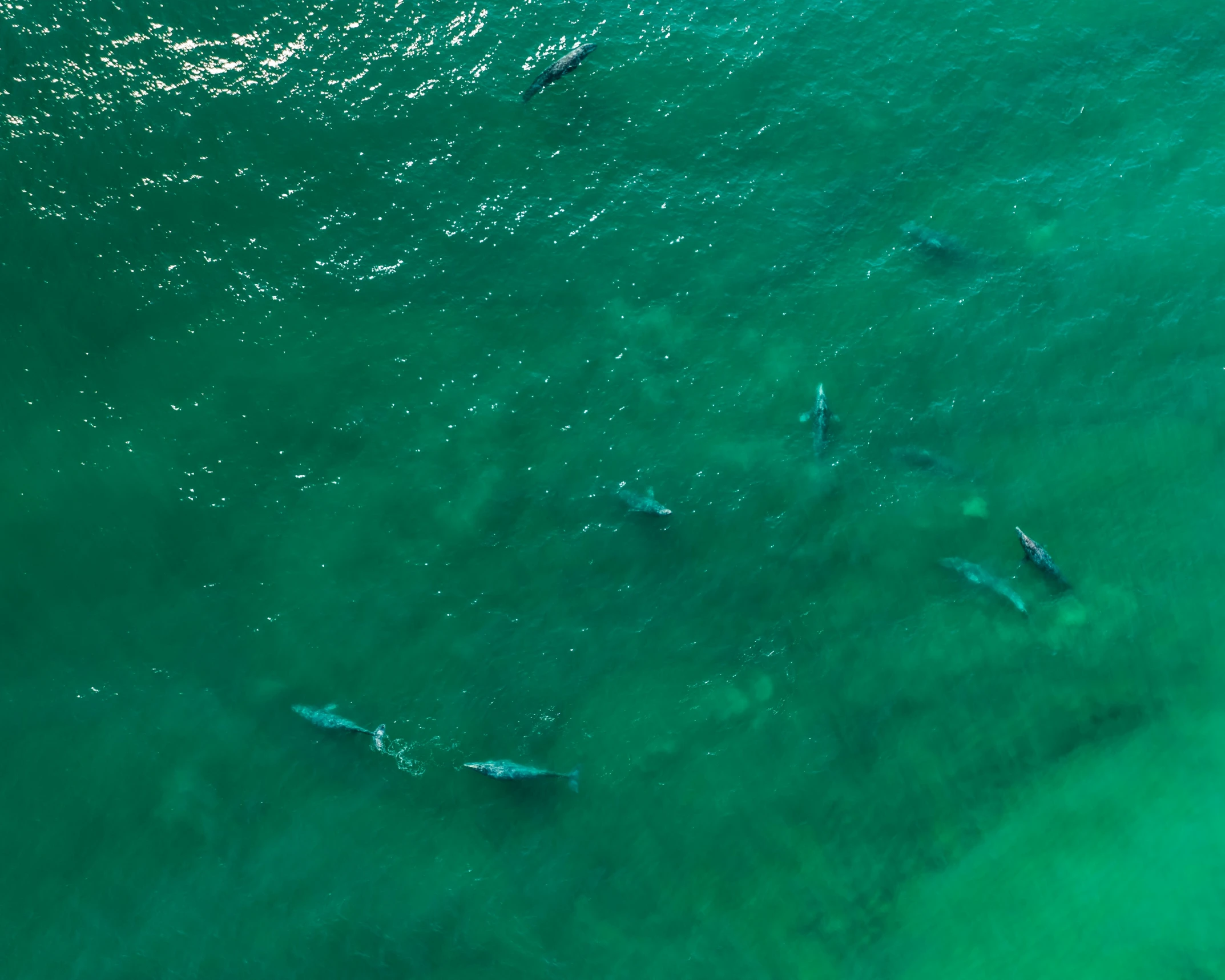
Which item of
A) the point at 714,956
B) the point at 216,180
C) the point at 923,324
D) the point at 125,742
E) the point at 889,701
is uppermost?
the point at 216,180

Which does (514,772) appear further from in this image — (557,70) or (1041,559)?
(557,70)

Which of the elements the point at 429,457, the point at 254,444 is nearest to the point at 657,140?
the point at 429,457

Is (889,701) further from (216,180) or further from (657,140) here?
(216,180)

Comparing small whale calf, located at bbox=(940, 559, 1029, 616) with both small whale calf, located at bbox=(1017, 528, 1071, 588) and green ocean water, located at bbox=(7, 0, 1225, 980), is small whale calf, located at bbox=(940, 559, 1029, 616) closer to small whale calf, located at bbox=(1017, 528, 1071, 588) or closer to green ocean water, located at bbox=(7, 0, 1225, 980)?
green ocean water, located at bbox=(7, 0, 1225, 980)

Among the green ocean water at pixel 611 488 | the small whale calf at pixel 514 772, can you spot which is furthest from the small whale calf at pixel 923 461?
the small whale calf at pixel 514 772

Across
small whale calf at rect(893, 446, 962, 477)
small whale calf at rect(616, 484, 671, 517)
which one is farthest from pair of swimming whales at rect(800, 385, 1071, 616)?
small whale calf at rect(616, 484, 671, 517)

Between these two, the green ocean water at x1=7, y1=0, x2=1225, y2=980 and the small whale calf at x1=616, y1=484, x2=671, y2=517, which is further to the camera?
the small whale calf at x1=616, y1=484, x2=671, y2=517

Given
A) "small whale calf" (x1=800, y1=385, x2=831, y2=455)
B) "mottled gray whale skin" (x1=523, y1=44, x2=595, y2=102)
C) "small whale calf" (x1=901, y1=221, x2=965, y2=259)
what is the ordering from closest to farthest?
1. "small whale calf" (x1=800, y1=385, x2=831, y2=455)
2. "small whale calf" (x1=901, y1=221, x2=965, y2=259)
3. "mottled gray whale skin" (x1=523, y1=44, x2=595, y2=102)
